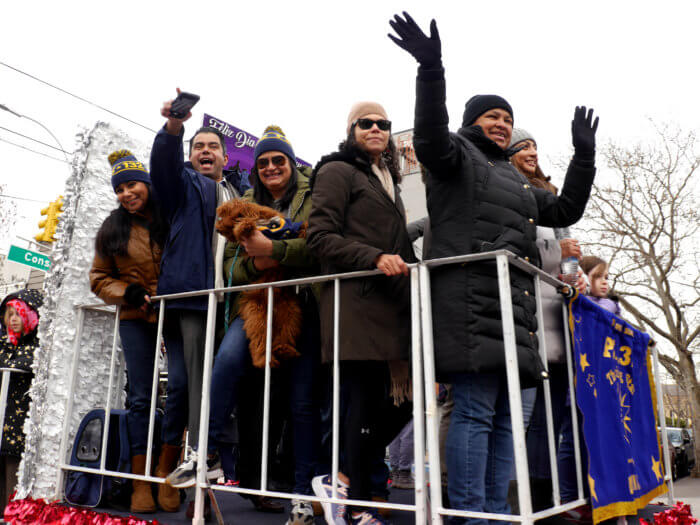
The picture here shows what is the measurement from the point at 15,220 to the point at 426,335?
22.7m

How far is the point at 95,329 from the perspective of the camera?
3.62m

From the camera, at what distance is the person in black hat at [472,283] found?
2004 millimetres

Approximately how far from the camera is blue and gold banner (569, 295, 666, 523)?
240 cm

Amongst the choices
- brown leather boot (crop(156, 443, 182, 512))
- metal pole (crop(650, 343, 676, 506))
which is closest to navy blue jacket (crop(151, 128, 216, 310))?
brown leather boot (crop(156, 443, 182, 512))

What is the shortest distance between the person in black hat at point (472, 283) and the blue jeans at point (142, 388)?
156cm

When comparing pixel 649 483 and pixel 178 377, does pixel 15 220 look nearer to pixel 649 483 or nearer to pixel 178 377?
pixel 178 377

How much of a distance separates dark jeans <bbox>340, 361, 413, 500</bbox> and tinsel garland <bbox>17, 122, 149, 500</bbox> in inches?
78.8

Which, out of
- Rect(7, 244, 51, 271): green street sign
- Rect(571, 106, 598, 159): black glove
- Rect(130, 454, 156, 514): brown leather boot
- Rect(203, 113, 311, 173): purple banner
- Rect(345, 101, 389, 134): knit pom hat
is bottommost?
Rect(130, 454, 156, 514): brown leather boot

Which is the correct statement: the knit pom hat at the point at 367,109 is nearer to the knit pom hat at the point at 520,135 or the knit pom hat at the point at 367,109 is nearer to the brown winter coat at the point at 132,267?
the knit pom hat at the point at 520,135

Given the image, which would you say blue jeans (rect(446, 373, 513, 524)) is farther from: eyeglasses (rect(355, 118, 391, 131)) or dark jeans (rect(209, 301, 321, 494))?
eyeglasses (rect(355, 118, 391, 131))

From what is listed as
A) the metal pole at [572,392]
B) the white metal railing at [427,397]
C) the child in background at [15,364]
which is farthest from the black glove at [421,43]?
the child in background at [15,364]

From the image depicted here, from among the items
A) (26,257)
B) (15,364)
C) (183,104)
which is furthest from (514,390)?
(26,257)

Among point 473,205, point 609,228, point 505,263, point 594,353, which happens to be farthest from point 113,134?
point 609,228

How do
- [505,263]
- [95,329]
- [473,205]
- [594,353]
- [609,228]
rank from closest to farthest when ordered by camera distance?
1. [505,263]
2. [473,205]
3. [594,353]
4. [95,329]
5. [609,228]
